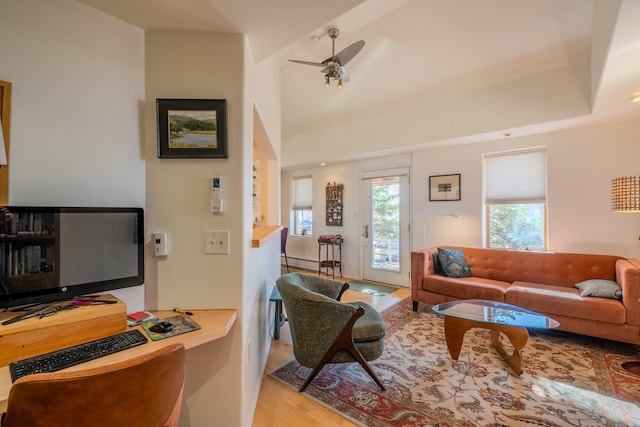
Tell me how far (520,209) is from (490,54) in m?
2.06

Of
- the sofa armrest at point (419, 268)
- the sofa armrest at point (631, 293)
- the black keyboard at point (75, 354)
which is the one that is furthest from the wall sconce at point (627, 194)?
the black keyboard at point (75, 354)

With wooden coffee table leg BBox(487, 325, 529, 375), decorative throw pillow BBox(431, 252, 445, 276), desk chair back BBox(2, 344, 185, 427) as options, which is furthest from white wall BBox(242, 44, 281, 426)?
decorative throw pillow BBox(431, 252, 445, 276)

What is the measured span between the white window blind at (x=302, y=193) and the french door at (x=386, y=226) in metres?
1.40

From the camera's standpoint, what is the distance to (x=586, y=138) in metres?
3.25

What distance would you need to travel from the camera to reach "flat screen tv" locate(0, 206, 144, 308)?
3.47 feet

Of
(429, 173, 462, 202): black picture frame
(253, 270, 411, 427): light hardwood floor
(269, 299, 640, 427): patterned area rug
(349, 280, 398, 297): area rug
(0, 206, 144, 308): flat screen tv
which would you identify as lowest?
(253, 270, 411, 427): light hardwood floor

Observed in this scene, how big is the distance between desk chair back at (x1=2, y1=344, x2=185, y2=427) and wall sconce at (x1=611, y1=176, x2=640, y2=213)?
11.6ft

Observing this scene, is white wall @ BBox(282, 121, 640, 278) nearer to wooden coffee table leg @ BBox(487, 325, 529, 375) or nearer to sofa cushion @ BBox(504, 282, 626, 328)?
sofa cushion @ BBox(504, 282, 626, 328)

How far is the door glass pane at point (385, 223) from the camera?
4.82 m

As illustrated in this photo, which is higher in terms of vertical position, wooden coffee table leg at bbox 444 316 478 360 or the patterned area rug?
wooden coffee table leg at bbox 444 316 478 360

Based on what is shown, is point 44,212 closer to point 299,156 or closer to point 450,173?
point 450,173

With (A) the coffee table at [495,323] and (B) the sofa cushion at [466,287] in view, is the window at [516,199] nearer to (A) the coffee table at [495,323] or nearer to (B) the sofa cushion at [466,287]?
(B) the sofa cushion at [466,287]

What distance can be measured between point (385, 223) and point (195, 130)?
400 centimetres

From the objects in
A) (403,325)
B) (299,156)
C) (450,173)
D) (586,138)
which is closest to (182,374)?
(403,325)
